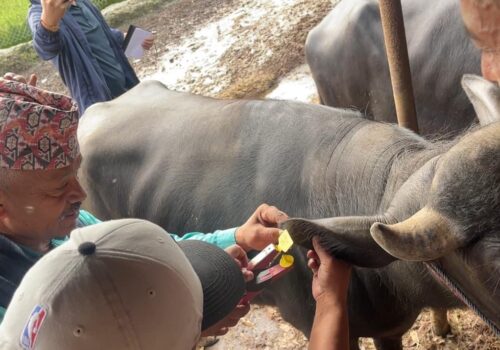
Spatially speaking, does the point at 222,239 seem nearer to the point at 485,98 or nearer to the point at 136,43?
the point at 485,98

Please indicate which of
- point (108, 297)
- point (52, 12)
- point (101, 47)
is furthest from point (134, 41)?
point (108, 297)

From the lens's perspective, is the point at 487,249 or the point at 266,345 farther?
the point at 266,345

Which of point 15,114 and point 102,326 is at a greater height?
point 15,114

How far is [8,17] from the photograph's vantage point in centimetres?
1238

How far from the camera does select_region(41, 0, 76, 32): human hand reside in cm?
397

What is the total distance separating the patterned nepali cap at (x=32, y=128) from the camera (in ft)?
6.32

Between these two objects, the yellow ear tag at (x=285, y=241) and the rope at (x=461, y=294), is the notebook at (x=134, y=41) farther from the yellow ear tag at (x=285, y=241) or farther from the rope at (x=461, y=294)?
the rope at (x=461, y=294)

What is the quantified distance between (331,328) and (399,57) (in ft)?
5.90

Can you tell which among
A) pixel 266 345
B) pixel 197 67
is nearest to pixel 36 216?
pixel 266 345

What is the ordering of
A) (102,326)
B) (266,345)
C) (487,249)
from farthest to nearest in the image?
(266,345) → (487,249) → (102,326)

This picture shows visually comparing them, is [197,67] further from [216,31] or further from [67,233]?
[67,233]

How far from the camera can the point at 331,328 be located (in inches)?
75.7

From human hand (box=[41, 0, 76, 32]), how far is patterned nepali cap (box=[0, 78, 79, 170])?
7.11 ft

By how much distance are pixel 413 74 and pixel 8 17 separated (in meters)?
10.4
